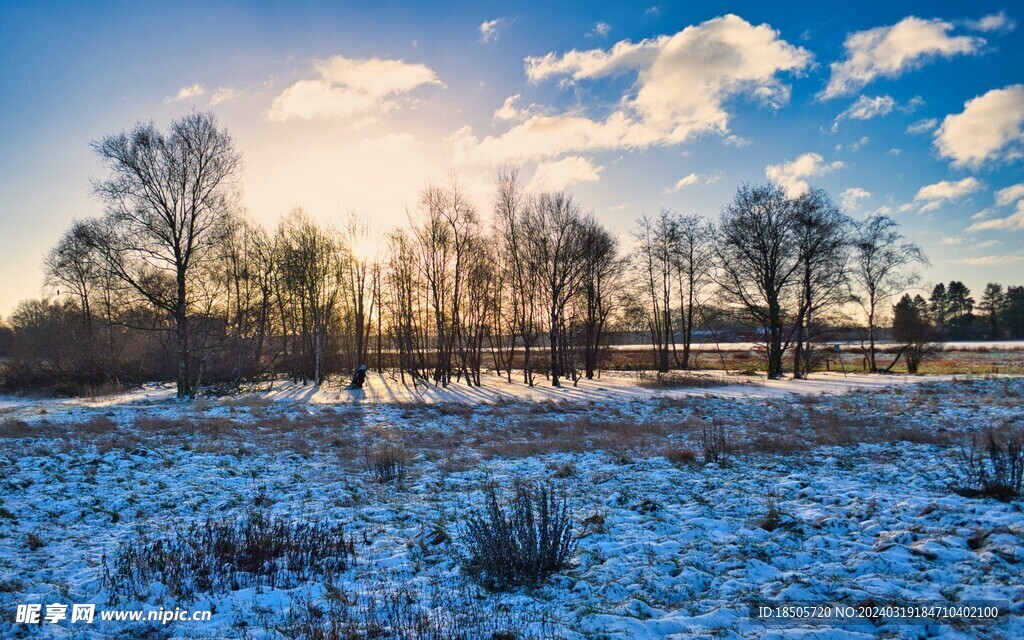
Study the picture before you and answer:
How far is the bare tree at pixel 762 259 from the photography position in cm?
3123

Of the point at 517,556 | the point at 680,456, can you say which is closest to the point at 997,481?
the point at 680,456

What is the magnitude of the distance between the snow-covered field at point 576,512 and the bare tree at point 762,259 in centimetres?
1639

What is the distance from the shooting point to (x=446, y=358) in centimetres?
3325

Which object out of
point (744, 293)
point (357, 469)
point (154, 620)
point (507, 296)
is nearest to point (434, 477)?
point (357, 469)

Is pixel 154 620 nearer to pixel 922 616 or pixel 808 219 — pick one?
pixel 922 616

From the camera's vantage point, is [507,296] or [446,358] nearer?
[446,358]

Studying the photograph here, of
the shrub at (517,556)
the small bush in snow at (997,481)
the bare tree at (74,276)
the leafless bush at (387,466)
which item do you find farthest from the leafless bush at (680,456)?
the bare tree at (74,276)

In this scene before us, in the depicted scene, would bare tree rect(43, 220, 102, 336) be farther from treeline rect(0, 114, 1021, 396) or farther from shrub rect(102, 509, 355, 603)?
shrub rect(102, 509, 355, 603)

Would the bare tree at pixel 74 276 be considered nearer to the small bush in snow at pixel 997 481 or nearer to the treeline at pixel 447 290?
the treeline at pixel 447 290

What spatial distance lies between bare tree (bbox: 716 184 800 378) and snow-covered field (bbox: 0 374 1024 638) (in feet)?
53.8

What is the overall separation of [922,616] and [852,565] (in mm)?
1039

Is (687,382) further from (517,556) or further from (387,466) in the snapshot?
(517,556)

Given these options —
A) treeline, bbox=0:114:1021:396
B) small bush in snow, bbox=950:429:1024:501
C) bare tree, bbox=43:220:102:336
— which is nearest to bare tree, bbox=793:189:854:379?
treeline, bbox=0:114:1021:396

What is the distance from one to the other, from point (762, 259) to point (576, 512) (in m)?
30.9
